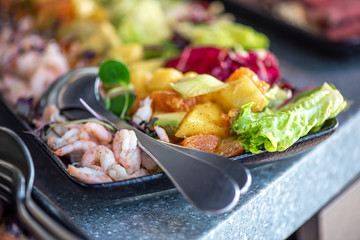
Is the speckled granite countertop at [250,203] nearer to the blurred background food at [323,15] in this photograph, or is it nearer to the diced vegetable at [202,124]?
the diced vegetable at [202,124]

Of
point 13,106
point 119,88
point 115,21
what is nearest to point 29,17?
point 115,21

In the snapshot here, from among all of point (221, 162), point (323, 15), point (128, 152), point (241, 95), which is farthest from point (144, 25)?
point (221, 162)

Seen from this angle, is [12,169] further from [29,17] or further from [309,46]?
[309,46]

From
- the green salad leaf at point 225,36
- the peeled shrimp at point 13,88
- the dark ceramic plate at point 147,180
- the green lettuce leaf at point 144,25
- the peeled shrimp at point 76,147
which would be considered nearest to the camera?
the dark ceramic plate at point 147,180

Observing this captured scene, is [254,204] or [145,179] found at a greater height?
[145,179]

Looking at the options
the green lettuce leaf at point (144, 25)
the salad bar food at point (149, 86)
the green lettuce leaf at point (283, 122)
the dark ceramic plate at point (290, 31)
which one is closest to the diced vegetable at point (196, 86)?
the salad bar food at point (149, 86)

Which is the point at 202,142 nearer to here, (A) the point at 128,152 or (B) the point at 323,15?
(A) the point at 128,152
